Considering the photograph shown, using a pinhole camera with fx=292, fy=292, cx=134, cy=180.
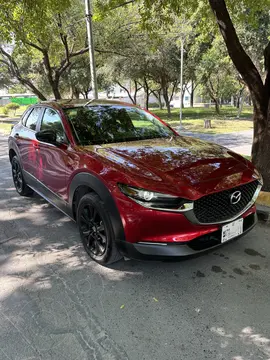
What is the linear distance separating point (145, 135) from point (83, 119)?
0.81 meters

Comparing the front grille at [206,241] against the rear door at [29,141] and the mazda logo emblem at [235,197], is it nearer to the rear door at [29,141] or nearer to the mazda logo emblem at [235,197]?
the mazda logo emblem at [235,197]

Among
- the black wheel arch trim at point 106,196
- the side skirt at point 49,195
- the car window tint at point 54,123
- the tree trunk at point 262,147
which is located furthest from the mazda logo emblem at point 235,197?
the tree trunk at point 262,147

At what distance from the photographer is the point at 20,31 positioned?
8.20m

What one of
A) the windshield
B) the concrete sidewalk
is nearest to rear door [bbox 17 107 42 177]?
the windshield

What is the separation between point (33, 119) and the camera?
15.2 ft

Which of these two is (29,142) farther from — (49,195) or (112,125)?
(112,125)

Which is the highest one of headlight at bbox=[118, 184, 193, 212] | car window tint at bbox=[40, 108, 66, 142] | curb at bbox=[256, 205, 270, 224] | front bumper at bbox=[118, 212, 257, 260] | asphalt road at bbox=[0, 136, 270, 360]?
car window tint at bbox=[40, 108, 66, 142]

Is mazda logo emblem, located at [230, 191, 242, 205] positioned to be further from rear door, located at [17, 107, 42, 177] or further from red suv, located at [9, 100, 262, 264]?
rear door, located at [17, 107, 42, 177]

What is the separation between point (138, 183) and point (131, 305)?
3.50 ft

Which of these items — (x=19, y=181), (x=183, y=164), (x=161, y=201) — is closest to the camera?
(x=161, y=201)

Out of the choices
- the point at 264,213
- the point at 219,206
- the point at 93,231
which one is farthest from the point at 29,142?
the point at 264,213

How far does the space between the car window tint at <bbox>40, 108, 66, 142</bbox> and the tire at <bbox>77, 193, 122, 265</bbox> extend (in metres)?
0.93

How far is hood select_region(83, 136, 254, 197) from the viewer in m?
2.53

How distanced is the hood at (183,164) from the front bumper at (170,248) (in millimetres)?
418
